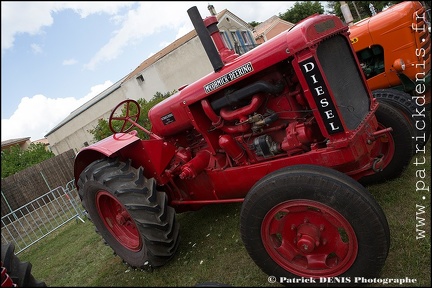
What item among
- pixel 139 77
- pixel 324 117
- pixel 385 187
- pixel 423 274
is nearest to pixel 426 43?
pixel 385 187

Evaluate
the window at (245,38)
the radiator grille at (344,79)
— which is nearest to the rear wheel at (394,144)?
the radiator grille at (344,79)

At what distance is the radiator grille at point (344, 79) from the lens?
8.70 ft

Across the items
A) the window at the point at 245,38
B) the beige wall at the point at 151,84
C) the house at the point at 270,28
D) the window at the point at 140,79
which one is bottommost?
the house at the point at 270,28

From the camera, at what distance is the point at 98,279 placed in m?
1.57

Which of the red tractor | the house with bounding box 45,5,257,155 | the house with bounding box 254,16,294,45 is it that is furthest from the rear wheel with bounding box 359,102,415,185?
the house with bounding box 45,5,257,155

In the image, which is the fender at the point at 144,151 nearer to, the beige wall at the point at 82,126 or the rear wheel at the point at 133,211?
the rear wheel at the point at 133,211

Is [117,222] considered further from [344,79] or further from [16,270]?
[344,79]

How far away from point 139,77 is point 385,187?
2086 centimetres

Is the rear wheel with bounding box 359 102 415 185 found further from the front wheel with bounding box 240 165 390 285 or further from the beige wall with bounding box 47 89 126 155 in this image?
the beige wall with bounding box 47 89 126 155

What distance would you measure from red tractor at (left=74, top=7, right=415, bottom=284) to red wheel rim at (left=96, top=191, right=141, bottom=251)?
0.04 feet

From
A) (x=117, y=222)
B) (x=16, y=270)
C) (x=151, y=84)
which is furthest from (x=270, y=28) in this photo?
(x=151, y=84)

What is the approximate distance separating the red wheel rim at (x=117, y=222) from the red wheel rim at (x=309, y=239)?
1582 millimetres

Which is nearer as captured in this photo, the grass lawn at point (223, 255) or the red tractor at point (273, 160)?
the grass lawn at point (223, 255)

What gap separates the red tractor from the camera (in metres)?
2.25
